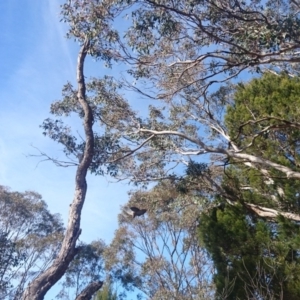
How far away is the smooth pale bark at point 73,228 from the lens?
5.92 m

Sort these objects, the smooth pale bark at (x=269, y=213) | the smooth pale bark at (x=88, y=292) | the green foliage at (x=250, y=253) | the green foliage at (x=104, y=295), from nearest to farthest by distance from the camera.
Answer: the smooth pale bark at (x=88, y=292)
the green foliage at (x=250, y=253)
the smooth pale bark at (x=269, y=213)
the green foliage at (x=104, y=295)

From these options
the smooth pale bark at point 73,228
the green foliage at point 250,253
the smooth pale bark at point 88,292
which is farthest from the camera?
the green foliage at point 250,253

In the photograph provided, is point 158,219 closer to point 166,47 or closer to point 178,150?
point 178,150

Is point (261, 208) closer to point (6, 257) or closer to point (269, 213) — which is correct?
point (269, 213)

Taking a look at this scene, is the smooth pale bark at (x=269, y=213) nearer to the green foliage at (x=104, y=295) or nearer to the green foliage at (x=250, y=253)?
the green foliage at (x=250, y=253)

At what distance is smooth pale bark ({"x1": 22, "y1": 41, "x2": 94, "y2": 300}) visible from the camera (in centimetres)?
592

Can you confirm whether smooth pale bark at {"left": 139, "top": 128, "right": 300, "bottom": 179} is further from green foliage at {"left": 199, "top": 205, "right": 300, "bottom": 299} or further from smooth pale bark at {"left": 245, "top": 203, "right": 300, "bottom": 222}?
green foliage at {"left": 199, "top": 205, "right": 300, "bottom": 299}

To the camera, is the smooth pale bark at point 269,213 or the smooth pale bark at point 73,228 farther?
the smooth pale bark at point 269,213

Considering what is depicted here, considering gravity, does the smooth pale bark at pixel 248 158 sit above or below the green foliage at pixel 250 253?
above

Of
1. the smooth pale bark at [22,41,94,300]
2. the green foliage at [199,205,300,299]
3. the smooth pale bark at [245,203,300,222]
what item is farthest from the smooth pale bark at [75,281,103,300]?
the smooth pale bark at [245,203,300,222]

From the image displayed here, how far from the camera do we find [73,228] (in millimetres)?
6805

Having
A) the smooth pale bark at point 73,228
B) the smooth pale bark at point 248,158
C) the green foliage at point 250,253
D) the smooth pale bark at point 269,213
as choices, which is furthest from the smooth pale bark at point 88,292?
the smooth pale bark at point 269,213

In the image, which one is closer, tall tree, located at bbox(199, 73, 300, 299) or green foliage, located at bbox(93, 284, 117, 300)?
tall tree, located at bbox(199, 73, 300, 299)

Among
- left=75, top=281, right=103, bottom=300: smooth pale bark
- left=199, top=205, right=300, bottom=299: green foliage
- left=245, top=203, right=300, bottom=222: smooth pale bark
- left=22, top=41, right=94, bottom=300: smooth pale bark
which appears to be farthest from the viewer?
left=245, top=203, right=300, bottom=222: smooth pale bark
